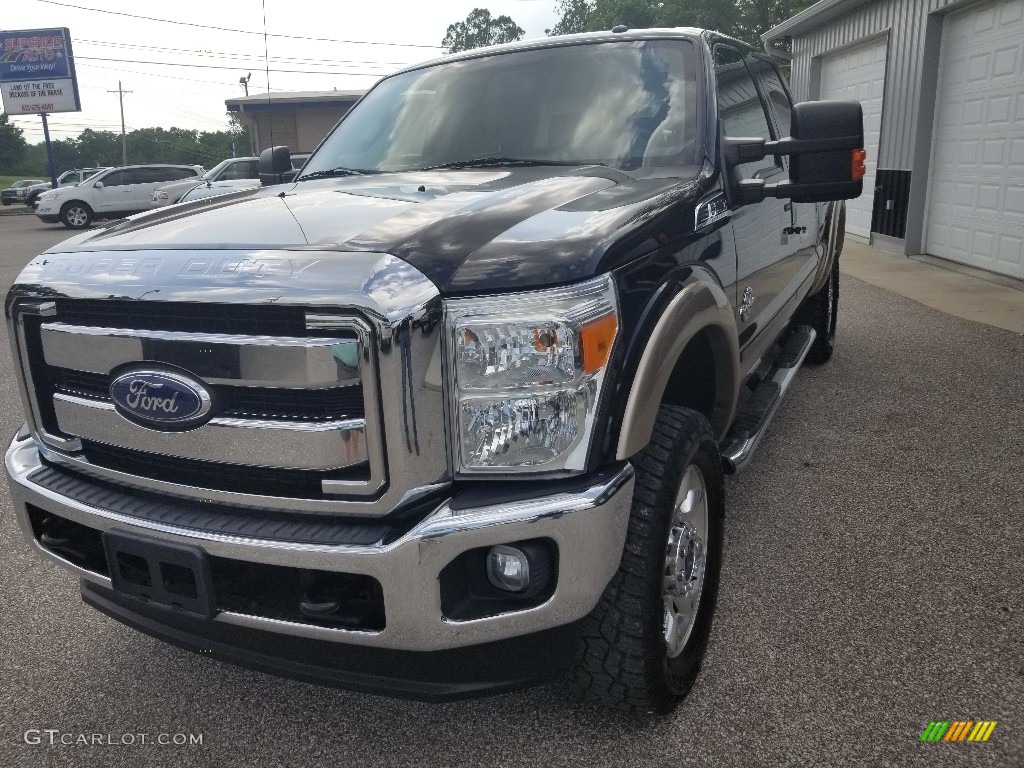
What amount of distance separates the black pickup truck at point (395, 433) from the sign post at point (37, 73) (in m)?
32.3

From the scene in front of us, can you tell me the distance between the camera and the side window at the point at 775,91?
4262 mm

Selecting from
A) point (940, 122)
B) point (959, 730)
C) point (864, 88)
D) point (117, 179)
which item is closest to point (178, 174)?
point (117, 179)

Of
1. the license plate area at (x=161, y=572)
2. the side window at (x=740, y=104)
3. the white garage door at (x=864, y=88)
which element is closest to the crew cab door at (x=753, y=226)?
the side window at (x=740, y=104)

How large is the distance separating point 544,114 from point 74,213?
24680 mm

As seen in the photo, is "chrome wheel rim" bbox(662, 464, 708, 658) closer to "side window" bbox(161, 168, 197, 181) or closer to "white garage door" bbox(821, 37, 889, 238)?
"white garage door" bbox(821, 37, 889, 238)

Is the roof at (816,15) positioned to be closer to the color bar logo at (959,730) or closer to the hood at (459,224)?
the hood at (459,224)

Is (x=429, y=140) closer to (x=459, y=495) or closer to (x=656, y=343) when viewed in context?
(x=656, y=343)

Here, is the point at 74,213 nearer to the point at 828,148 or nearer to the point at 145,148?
the point at 828,148

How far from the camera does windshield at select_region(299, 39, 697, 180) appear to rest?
295 centimetres

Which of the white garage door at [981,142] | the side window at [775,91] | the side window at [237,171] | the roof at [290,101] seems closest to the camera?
the side window at [775,91]

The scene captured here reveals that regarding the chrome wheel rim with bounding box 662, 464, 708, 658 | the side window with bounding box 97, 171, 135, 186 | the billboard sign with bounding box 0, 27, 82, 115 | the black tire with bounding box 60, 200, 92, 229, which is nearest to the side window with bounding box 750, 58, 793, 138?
the chrome wheel rim with bounding box 662, 464, 708, 658

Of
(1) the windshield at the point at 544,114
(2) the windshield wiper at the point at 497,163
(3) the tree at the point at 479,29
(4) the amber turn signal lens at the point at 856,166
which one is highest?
(3) the tree at the point at 479,29

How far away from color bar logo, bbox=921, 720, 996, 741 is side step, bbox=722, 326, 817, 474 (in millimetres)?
960

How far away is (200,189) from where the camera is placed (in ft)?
62.8
